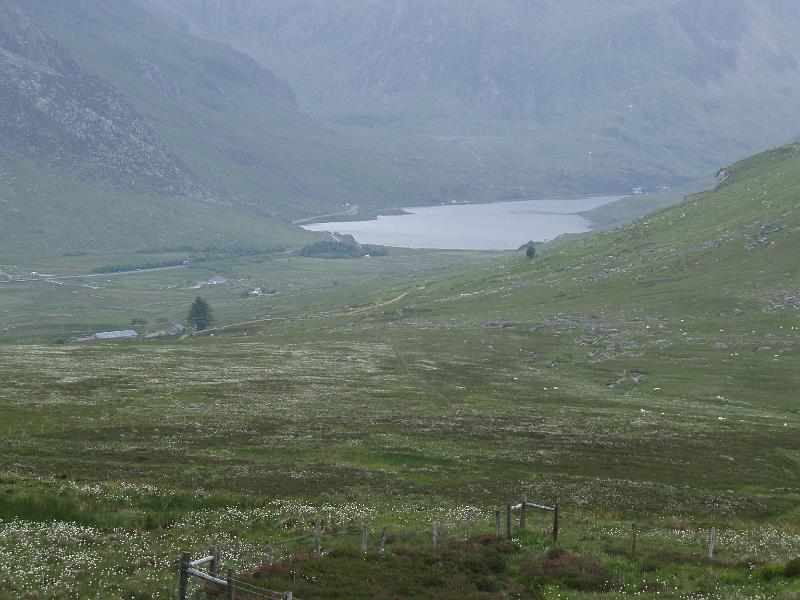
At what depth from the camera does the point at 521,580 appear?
33.2m

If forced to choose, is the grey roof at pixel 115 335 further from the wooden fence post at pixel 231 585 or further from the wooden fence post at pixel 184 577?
the wooden fence post at pixel 231 585

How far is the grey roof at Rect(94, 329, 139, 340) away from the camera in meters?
173

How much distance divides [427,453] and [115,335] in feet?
426

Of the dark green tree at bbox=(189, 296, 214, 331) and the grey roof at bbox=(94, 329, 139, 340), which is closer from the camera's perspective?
the grey roof at bbox=(94, 329, 139, 340)

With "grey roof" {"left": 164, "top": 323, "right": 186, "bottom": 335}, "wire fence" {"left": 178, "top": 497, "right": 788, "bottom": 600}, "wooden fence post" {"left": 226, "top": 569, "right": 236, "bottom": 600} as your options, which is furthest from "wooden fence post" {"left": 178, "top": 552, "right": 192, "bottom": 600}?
"grey roof" {"left": 164, "top": 323, "right": 186, "bottom": 335}

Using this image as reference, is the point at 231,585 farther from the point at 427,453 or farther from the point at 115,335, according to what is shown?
the point at 115,335

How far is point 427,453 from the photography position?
5984cm

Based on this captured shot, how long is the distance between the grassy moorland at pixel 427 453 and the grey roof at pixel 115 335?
107ft

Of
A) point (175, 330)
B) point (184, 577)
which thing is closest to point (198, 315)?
point (175, 330)

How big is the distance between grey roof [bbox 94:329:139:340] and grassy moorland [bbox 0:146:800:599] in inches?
1280

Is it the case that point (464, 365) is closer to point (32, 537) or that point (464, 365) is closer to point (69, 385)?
point (69, 385)

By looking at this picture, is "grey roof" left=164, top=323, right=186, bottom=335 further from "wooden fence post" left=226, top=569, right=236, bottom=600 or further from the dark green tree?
"wooden fence post" left=226, top=569, right=236, bottom=600

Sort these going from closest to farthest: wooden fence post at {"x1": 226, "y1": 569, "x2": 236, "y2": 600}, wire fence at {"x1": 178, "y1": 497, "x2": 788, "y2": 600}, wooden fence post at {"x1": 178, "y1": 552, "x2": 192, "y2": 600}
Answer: wooden fence post at {"x1": 226, "y1": 569, "x2": 236, "y2": 600}
wooden fence post at {"x1": 178, "y1": 552, "x2": 192, "y2": 600}
wire fence at {"x1": 178, "y1": 497, "x2": 788, "y2": 600}

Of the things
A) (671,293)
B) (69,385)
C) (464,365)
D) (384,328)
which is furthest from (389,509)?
(671,293)
